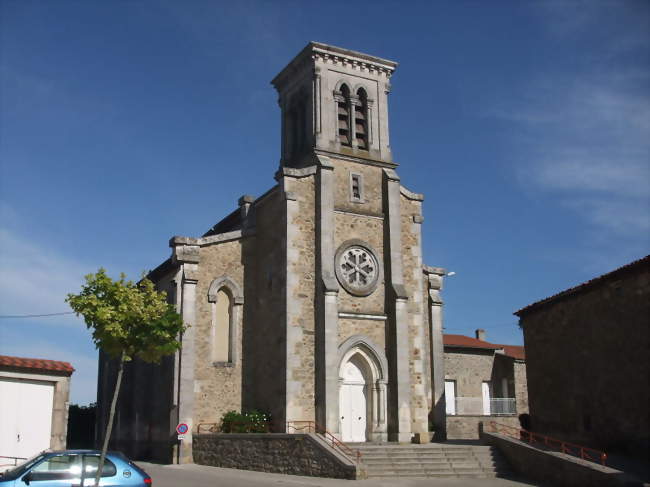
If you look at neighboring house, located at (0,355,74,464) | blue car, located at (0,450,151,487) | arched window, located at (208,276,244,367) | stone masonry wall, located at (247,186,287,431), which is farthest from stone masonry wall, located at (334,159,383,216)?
blue car, located at (0,450,151,487)

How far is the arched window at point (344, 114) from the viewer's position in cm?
2950

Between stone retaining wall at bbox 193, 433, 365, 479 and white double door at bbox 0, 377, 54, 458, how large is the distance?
6.43 metres

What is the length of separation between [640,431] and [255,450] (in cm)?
1101

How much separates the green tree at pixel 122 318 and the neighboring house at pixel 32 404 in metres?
4.00

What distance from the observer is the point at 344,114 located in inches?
1164

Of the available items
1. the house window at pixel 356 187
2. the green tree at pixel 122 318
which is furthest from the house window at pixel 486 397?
the green tree at pixel 122 318

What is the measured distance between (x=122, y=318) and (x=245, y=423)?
11023mm

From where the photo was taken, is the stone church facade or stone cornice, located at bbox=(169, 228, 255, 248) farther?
stone cornice, located at bbox=(169, 228, 255, 248)

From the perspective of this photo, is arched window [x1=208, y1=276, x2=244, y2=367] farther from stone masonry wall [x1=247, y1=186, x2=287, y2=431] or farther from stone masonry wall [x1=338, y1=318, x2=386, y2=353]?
stone masonry wall [x1=338, y1=318, x2=386, y2=353]

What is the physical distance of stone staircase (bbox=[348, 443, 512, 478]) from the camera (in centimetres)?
2216

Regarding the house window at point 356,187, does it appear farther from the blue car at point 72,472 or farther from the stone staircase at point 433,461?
the blue car at point 72,472

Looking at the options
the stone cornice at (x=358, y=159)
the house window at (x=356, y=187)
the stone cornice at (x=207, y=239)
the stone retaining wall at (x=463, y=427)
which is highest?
the stone cornice at (x=358, y=159)

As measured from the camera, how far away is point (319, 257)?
88.2 feet

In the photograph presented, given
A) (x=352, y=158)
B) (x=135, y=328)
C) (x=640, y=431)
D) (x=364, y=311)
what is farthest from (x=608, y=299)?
(x=135, y=328)
